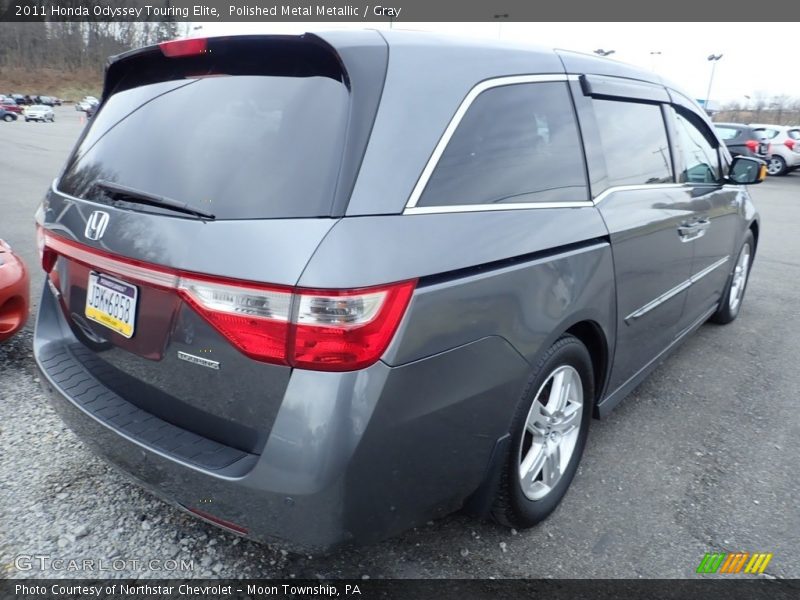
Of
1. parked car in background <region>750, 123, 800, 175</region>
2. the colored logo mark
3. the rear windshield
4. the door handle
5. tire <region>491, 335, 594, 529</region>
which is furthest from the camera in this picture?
parked car in background <region>750, 123, 800, 175</region>

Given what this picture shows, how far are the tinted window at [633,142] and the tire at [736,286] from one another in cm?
187

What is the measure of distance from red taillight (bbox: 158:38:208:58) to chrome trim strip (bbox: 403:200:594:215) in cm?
95

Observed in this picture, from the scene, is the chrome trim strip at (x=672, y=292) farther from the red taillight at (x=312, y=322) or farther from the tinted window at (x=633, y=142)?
the red taillight at (x=312, y=322)

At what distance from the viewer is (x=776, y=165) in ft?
64.7

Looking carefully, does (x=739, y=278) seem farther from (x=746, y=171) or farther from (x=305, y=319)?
(x=305, y=319)

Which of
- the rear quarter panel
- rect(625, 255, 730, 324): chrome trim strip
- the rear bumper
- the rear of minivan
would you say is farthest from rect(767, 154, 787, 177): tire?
the rear bumper

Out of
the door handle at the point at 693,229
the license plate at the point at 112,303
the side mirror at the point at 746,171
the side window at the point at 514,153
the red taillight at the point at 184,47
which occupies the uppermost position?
the red taillight at the point at 184,47

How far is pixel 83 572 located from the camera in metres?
2.07

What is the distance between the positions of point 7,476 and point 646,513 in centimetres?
270

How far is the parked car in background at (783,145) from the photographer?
1923cm

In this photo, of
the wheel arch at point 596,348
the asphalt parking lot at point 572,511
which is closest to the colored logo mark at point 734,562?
the asphalt parking lot at point 572,511

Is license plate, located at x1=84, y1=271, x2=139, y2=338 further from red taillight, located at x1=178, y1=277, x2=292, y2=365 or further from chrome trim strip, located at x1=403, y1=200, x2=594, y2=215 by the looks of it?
chrome trim strip, located at x1=403, y1=200, x2=594, y2=215

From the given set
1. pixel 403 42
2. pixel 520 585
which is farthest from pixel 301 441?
pixel 403 42

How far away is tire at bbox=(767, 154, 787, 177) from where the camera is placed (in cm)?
1953
